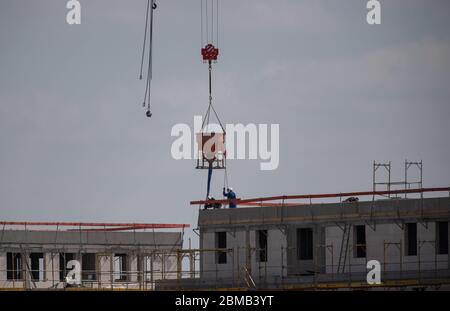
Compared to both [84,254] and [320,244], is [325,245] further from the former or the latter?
[84,254]

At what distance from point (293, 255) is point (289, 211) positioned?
2714 millimetres

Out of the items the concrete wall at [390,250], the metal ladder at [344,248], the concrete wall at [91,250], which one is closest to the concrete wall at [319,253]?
the concrete wall at [390,250]

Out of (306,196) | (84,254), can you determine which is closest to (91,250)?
(84,254)

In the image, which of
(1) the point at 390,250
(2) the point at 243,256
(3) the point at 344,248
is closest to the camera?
(1) the point at 390,250

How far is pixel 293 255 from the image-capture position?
118 metres

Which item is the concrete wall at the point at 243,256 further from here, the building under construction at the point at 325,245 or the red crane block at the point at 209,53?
the red crane block at the point at 209,53

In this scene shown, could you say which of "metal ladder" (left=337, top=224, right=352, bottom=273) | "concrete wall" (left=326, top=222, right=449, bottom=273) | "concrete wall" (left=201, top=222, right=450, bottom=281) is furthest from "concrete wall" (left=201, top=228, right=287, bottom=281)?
"metal ladder" (left=337, top=224, right=352, bottom=273)

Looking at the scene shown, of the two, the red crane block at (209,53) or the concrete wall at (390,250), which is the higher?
the red crane block at (209,53)

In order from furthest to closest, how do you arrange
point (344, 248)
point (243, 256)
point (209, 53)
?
point (209, 53) → point (243, 256) → point (344, 248)
